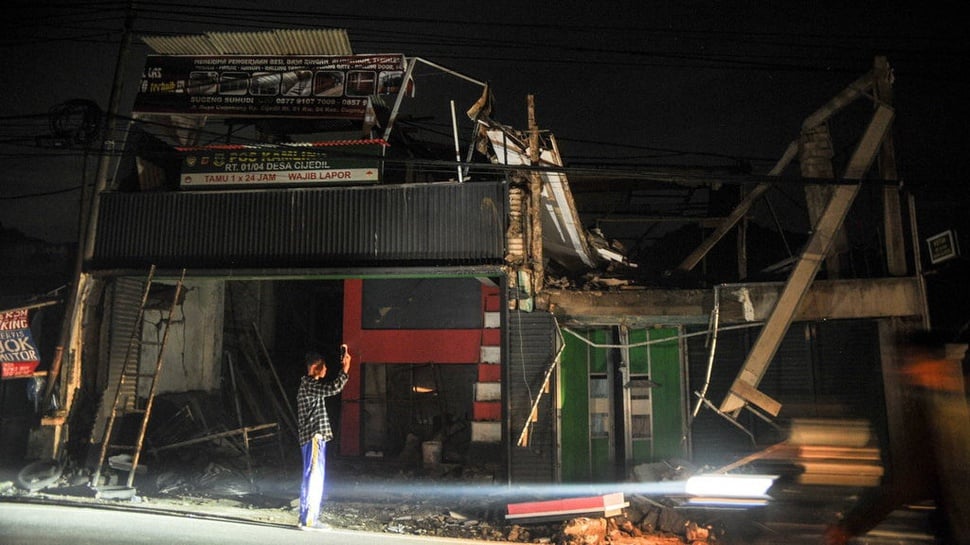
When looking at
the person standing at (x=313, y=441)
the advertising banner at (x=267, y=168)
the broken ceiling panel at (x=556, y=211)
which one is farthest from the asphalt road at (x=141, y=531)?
the advertising banner at (x=267, y=168)

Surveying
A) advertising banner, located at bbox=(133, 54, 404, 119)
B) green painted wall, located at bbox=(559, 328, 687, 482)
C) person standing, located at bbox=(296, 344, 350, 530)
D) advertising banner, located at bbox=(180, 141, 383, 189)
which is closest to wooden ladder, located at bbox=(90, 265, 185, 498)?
advertising banner, located at bbox=(180, 141, 383, 189)

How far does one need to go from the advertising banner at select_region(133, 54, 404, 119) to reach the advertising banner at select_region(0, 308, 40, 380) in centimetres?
472

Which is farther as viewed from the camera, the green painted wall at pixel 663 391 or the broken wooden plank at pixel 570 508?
the green painted wall at pixel 663 391

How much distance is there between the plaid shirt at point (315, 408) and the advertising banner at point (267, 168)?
4896mm

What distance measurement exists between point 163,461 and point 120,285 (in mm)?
3636

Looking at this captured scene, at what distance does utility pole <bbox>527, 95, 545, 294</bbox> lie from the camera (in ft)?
32.4

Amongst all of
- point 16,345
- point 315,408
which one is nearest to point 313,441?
point 315,408

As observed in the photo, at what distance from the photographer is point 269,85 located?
41.0 ft

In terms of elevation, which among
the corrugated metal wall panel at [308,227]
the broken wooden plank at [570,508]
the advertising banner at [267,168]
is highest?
the advertising banner at [267,168]

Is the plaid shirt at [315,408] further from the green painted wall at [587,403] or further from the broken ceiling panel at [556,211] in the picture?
the green painted wall at [587,403]

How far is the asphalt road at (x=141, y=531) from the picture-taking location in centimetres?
646

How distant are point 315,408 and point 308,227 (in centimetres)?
469

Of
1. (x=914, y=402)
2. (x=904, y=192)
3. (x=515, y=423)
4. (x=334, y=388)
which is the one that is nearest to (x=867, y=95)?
(x=904, y=192)

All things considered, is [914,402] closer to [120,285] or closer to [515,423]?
[515,423]
